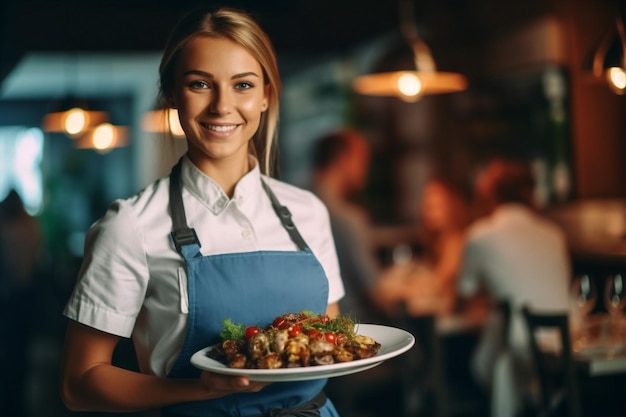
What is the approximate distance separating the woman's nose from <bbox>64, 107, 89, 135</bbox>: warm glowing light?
501cm

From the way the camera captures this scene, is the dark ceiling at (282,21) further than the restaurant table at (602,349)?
Yes

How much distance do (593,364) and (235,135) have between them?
82.1 inches

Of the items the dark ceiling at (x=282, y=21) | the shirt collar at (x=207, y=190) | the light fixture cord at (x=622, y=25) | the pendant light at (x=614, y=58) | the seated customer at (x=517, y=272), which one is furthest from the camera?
the dark ceiling at (x=282, y=21)

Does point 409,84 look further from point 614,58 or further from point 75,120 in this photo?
point 75,120

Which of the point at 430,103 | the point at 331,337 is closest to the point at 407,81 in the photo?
the point at 430,103

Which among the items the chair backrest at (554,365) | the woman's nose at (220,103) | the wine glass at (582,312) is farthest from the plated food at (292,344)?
the wine glass at (582,312)

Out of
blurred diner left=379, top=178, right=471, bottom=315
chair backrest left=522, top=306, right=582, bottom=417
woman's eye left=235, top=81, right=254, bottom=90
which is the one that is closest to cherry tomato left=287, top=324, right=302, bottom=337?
woman's eye left=235, top=81, right=254, bottom=90

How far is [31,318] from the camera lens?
5.08 metres

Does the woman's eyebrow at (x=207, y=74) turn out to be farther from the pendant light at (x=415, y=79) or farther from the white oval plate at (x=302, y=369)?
the pendant light at (x=415, y=79)

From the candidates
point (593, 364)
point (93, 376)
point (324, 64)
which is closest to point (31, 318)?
point (593, 364)

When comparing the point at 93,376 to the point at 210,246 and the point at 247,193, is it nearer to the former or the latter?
the point at 210,246

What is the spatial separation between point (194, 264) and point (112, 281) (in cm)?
16

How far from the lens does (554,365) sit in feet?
10.9

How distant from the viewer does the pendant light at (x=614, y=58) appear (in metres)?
2.83
